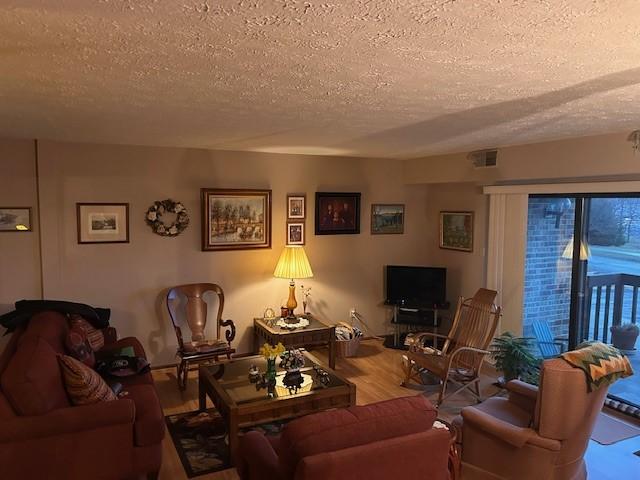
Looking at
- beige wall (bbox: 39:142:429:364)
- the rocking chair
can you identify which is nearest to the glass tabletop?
the rocking chair

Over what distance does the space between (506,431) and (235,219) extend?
141 inches

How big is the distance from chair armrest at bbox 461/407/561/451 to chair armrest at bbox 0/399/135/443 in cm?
214

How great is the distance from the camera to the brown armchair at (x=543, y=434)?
108 inches

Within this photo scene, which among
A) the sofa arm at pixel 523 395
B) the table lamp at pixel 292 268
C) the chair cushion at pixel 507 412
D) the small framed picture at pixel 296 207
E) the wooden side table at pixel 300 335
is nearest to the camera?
the chair cushion at pixel 507 412

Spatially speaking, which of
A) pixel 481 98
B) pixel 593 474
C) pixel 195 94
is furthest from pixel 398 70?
pixel 593 474

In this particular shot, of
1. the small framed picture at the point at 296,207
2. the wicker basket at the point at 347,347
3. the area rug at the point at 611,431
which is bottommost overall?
the area rug at the point at 611,431

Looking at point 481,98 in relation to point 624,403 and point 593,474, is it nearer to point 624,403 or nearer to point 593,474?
point 593,474

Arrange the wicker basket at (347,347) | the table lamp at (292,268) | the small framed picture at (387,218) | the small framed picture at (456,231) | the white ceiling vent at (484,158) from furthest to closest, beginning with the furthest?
the small framed picture at (387,218) < the small framed picture at (456,231) < the wicker basket at (347,347) < the table lamp at (292,268) < the white ceiling vent at (484,158)

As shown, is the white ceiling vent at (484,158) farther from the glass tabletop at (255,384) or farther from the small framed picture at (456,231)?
the glass tabletop at (255,384)

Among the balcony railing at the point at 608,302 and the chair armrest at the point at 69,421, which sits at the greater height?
the balcony railing at the point at 608,302

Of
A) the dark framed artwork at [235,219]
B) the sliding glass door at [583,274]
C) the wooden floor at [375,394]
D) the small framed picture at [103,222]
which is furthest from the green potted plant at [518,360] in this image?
the small framed picture at [103,222]

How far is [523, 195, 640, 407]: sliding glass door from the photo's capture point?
4.46 meters

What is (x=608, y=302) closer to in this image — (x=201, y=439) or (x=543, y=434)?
(x=543, y=434)

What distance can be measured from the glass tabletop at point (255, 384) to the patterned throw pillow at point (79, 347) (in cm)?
93
